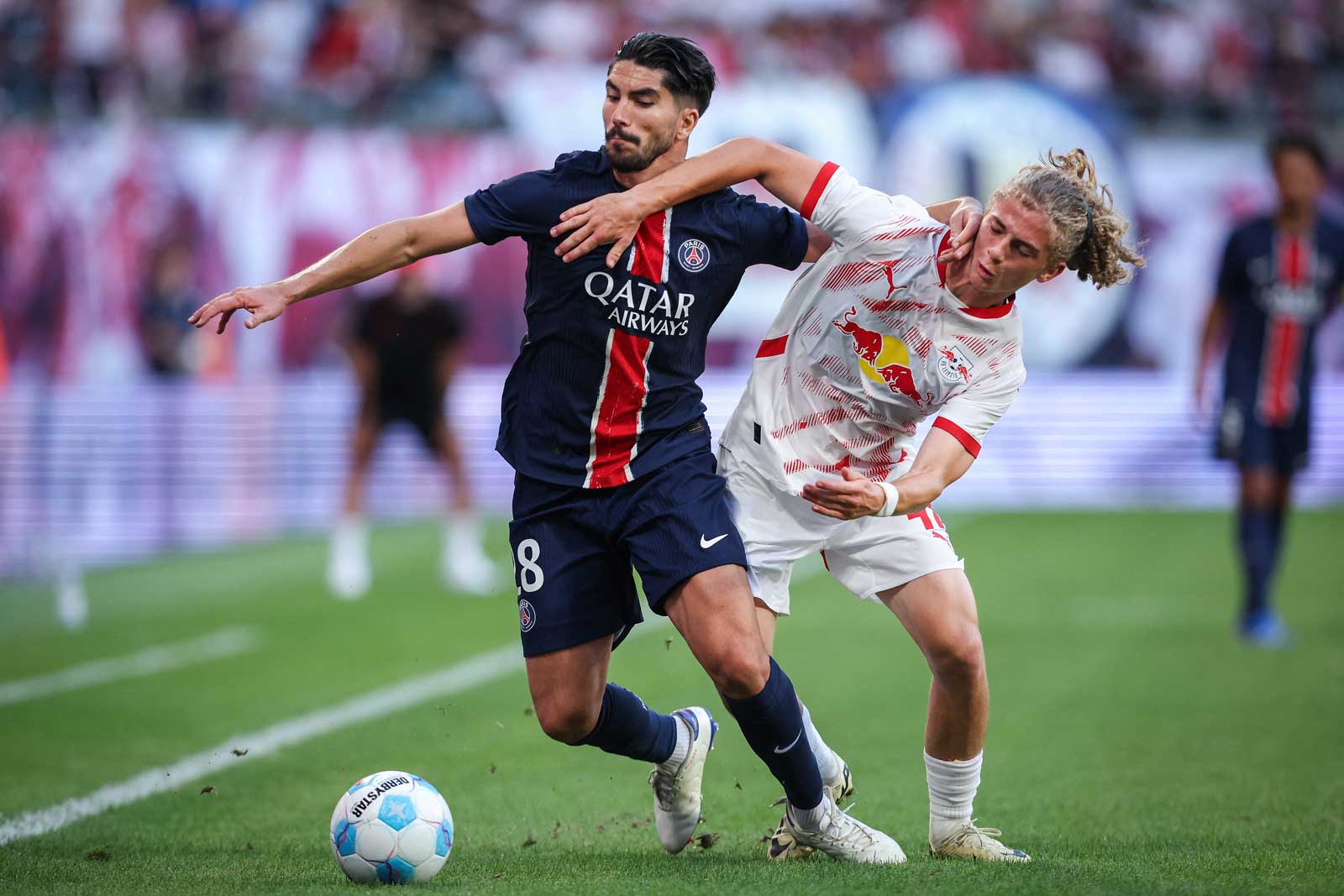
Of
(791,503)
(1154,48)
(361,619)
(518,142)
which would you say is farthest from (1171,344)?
(791,503)

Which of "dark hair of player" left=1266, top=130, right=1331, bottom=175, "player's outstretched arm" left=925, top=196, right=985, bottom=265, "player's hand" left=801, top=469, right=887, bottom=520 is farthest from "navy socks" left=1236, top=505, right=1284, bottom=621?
"player's hand" left=801, top=469, right=887, bottom=520

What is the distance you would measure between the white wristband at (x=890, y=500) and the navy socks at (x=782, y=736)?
1.96 feet

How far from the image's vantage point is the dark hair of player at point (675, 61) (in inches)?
172

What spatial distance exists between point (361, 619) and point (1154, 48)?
14982 mm

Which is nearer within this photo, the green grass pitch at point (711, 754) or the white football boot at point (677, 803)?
the green grass pitch at point (711, 754)

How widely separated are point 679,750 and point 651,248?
148 cm

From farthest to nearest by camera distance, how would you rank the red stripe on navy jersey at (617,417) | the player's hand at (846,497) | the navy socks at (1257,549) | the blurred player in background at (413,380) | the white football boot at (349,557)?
the blurred player in background at (413,380)
the white football boot at (349,557)
the navy socks at (1257,549)
the red stripe on navy jersey at (617,417)
the player's hand at (846,497)

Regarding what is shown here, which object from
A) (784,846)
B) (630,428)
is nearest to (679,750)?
(784,846)

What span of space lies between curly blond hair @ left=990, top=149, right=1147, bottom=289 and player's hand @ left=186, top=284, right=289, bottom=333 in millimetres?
1887

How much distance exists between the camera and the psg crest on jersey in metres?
4.47

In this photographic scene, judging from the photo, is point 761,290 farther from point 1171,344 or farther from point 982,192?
point 1171,344

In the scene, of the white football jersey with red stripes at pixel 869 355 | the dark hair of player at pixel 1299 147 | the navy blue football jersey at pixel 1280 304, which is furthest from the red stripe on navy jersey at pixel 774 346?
the navy blue football jersey at pixel 1280 304

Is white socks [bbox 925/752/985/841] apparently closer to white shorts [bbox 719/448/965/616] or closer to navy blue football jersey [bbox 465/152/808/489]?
white shorts [bbox 719/448/965/616]

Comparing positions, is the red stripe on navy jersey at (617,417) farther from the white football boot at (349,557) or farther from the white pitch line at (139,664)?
the white football boot at (349,557)
